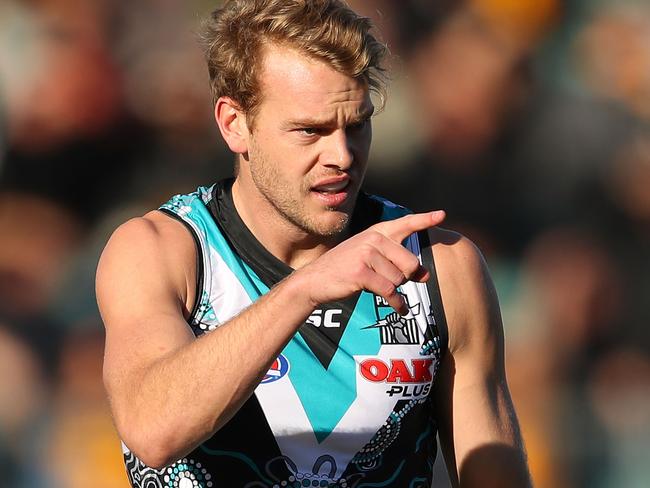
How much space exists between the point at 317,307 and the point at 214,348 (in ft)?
1.61

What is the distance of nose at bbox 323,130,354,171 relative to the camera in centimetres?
314

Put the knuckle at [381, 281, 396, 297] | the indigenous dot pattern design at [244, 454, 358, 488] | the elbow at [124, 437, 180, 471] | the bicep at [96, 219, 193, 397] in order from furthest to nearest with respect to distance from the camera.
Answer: the indigenous dot pattern design at [244, 454, 358, 488] < the bicep at [96, 219, 193, 397] < the elbow at [124, 437, 180, 471] < the knuckle at [381, 281, 396, 297]

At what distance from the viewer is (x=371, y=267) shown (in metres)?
2.51

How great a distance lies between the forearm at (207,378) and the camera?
2.57 metres

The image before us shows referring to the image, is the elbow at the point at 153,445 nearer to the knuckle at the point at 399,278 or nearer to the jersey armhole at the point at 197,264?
the jersey armhole at the point at 197,264

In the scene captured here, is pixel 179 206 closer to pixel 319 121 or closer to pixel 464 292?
pixel 319 121

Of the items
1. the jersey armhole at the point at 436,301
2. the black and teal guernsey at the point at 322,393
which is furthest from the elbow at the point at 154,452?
the jersey armhole at the point at 436,301

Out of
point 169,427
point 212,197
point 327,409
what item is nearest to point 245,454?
point 327,409

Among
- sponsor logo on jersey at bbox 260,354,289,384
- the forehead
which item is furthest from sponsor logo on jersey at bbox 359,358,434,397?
the forehead

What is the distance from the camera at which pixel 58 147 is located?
5.51 meters

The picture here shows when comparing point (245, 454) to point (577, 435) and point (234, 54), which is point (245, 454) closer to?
point (234, 54)

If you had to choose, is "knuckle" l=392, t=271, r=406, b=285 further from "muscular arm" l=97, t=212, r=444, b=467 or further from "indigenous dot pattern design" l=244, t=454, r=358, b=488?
"indigenous dot pattern design" l=244, t=454, r=358, b=488

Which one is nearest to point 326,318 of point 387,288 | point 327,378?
point 327,378

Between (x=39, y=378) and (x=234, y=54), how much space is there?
7.87 ft
